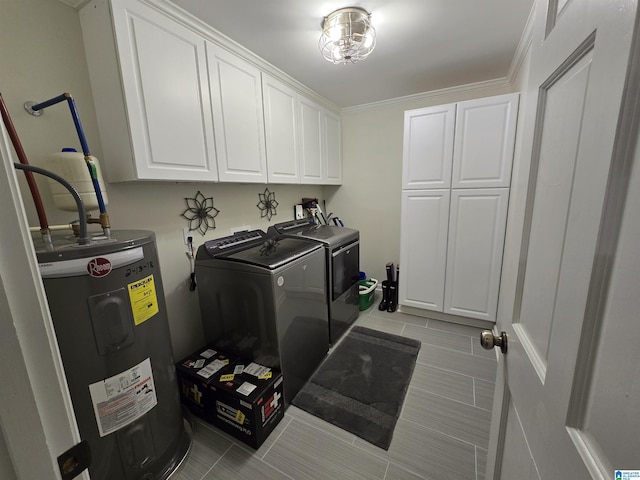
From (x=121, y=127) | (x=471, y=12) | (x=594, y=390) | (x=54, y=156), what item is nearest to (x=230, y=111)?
(x=121, y=127)

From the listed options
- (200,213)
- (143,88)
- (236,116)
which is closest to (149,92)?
(143,88)

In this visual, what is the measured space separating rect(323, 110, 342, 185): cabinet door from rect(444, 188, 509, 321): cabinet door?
1384mm

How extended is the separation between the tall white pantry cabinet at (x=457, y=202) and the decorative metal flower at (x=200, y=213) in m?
1.83

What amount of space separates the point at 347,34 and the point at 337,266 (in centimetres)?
168

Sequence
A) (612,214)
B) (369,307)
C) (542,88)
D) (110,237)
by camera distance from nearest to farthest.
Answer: (612,214)
(542,88)
(110,237)
(369,307)

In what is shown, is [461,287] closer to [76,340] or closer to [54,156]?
[76,340]

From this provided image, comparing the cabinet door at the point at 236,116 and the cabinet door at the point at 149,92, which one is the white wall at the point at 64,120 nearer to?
the cabinet door at the point at 149,92

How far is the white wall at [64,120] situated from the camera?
112 centimetres

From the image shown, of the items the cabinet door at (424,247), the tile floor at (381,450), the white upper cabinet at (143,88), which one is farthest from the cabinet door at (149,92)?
the cabinet door at (424,247)

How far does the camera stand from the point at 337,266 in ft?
7.50

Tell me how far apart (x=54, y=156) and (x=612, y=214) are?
5.74 feet

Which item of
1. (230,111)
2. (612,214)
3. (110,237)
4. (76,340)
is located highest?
(230,111)

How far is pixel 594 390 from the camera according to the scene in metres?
0.35

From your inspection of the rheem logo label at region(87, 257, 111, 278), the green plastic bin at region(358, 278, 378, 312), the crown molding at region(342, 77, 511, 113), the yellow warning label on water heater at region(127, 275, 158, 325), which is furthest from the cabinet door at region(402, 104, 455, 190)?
the rheem logo label at region(87, 257, 111, 278)
